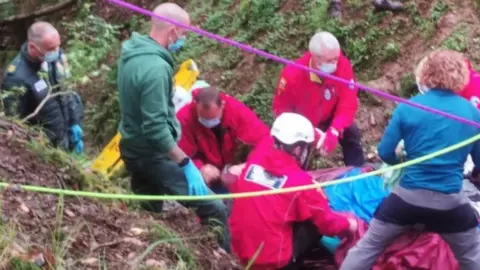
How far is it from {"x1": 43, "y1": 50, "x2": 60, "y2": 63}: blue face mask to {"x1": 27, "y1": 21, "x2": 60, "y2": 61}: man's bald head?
0.02 m

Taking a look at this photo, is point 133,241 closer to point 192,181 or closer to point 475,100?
point 192,181

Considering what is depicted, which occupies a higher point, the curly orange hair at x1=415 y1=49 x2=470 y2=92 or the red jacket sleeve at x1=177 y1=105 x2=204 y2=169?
the curly orange hair at x1=415 y1=49 x2=470 y2=92

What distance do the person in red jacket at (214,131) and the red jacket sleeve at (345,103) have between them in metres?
0.74

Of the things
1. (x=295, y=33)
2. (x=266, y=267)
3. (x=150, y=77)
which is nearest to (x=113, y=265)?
(x=150, y=77)

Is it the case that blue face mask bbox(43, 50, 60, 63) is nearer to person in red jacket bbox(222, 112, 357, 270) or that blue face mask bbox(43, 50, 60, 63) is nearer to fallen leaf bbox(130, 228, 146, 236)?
person in red jacket bbox(222, 112, 357, 270)

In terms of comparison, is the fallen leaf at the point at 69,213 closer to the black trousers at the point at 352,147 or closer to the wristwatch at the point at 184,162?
the wristwatch at the point at 184,162

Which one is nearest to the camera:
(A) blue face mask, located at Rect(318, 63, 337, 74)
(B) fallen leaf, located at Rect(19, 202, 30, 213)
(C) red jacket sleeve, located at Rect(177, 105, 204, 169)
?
(B) fallen leaf, located at Rect(19, 202, 30, 213)

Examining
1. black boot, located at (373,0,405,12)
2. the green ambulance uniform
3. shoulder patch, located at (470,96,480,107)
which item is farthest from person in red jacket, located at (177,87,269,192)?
black boot, located at (373,0,405,12)

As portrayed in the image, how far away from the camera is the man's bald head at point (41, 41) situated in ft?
18.5

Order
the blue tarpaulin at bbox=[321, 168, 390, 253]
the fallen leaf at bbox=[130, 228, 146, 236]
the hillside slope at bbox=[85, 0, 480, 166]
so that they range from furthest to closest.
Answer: the hillside slope at bbox=[85, 0, 480, 166], the blue tarpaulin at bbox=[321, 168, 390, 253], the fallen leaf at bbox=[130, 228, 146, 236]

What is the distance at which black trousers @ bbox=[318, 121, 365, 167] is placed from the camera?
6699mm

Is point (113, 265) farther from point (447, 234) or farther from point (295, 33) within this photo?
point (295, 33)

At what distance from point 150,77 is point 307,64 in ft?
7.31

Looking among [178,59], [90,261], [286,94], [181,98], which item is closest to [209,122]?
[181,98]
